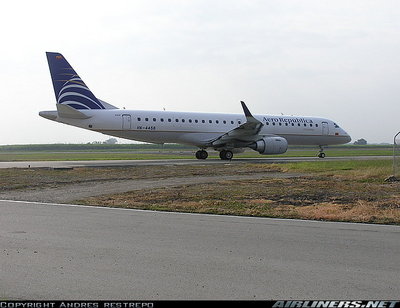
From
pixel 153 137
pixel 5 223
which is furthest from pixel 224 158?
pixel 5 223

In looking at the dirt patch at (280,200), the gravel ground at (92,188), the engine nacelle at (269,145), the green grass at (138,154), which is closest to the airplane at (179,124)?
the engine nacelle at (269,145)

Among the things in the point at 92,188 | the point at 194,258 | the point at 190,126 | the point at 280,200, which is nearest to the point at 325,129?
the point at 190,126

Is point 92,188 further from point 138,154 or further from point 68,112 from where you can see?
point 138,154

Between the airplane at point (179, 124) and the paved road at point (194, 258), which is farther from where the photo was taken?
the airplane at point (179, 124)

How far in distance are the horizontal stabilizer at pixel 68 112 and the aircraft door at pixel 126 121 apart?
8.65 ft

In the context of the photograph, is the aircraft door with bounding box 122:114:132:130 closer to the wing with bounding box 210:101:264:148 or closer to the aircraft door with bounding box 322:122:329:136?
the wing with bounding box 210:101:264:148

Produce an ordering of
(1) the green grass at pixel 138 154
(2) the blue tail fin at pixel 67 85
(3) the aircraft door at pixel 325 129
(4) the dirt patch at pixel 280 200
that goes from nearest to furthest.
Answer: (4) the dirt patch at pixel 280 200 → (2) the blue tail fin at pixel 67 85 → (3) the aircraft door at pixel 325 129 → (1) the green grass at pixel 138 154

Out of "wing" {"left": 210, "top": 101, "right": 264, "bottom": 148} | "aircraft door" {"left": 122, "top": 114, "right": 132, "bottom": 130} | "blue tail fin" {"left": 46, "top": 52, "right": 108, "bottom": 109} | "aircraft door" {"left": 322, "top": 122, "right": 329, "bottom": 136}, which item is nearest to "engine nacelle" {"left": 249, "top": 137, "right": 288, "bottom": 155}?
"wing" {"left": 210, "top": 101, "right": 264, "bottom": 148}

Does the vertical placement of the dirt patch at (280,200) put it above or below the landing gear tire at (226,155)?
below

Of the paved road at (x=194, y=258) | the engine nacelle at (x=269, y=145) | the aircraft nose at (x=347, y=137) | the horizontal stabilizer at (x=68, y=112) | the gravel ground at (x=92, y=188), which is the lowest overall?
the paved road at (x=194, y=258)

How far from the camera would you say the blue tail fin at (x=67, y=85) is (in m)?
31.9

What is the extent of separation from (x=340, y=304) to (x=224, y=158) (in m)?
32.8

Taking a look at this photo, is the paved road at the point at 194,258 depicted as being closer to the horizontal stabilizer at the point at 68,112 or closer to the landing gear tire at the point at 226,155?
the horizontal stabilizer at the point at 68,112

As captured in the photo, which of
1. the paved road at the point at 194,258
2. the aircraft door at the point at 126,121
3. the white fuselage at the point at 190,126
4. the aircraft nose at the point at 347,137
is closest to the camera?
the paved road at the point at 194,258
